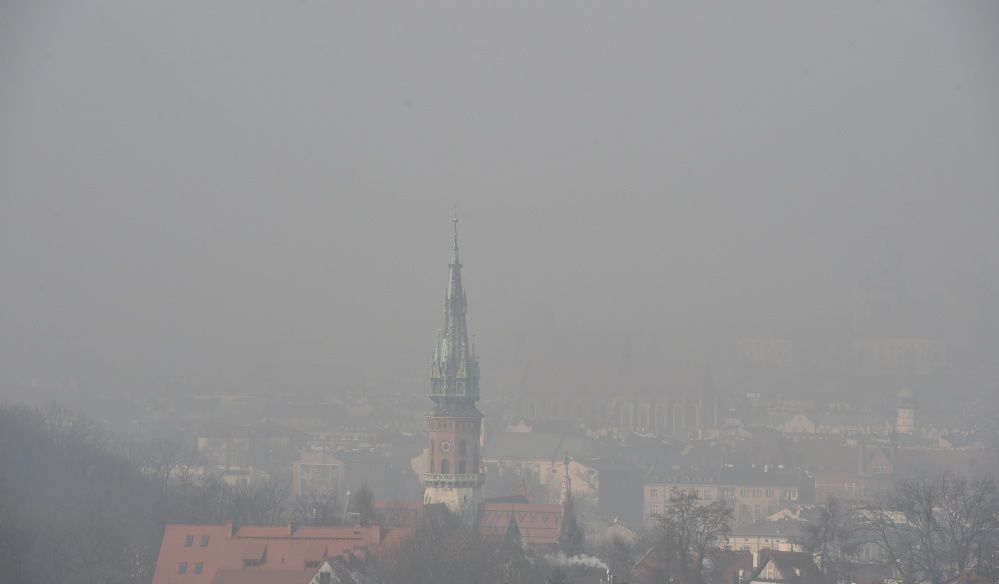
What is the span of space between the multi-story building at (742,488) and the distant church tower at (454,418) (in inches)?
1251

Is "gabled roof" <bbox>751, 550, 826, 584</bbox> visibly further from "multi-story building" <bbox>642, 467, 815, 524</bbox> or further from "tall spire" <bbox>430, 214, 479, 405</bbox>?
"multi-story building" <bbox>642, 467, 815, 524</bbox>

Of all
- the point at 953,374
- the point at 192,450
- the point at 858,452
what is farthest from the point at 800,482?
the point at 953,374

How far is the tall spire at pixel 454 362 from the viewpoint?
316 ft

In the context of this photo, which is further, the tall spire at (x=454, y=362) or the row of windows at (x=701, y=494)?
the row of windows at (x=701, y=494)

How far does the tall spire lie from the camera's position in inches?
3789

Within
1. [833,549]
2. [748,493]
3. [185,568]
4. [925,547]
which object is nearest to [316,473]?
[748,493]

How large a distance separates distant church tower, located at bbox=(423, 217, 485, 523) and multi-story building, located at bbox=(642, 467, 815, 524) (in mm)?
31766

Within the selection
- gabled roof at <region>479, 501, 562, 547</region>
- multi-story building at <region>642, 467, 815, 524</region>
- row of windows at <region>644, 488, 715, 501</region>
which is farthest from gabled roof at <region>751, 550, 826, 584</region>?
row of windows at <region>644, 488, 715, 501</region>

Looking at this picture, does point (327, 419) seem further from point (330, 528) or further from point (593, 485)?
point (330, 528)

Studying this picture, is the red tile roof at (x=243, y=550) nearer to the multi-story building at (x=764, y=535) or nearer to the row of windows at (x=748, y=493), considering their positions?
the multi-story building at (x=764, y=535)

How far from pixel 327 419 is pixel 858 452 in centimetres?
4310

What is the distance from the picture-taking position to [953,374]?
17900 cm

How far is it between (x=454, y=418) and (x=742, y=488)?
4166 cm

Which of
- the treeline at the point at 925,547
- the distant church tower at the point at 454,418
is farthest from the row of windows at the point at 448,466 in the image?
the treeline at the point at 925,547
